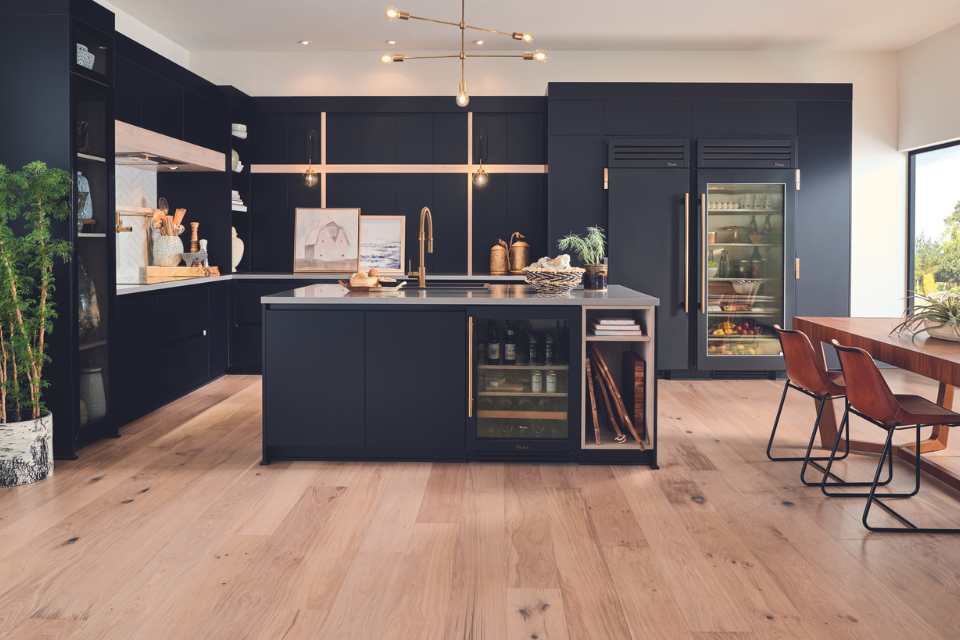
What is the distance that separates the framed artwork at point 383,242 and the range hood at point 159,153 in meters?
1.33

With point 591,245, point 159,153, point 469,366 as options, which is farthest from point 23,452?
point 591,245

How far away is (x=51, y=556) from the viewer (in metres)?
3.03

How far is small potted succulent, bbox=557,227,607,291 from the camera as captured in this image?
186 inches

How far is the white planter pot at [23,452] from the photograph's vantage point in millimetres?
3902

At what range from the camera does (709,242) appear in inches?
281

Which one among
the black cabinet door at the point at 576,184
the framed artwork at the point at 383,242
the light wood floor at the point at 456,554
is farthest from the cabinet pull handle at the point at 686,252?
the light wood floor at the point at 456,554

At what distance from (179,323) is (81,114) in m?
1.88

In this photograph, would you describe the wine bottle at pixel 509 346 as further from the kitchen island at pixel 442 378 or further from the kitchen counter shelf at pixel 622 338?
the kitchen counter shelf at pixel 622 338

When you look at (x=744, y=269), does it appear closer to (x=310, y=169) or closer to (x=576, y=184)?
(x=576, y=184)

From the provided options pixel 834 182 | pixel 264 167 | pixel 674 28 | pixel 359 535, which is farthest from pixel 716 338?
pixel 359 535

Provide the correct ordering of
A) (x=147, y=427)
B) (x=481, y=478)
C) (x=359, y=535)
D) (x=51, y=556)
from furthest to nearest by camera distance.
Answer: (x=147, y=427) → (x=481, y=478) → (x=359, y=535) → (x=51, y=556)

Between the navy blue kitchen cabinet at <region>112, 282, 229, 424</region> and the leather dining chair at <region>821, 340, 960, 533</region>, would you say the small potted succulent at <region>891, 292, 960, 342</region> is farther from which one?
the navy blue kitchen cabinet at <region>112, 282, 229, 424</region>

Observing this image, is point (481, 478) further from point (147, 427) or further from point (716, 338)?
point (716, 338)

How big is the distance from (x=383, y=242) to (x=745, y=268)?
3.09m
